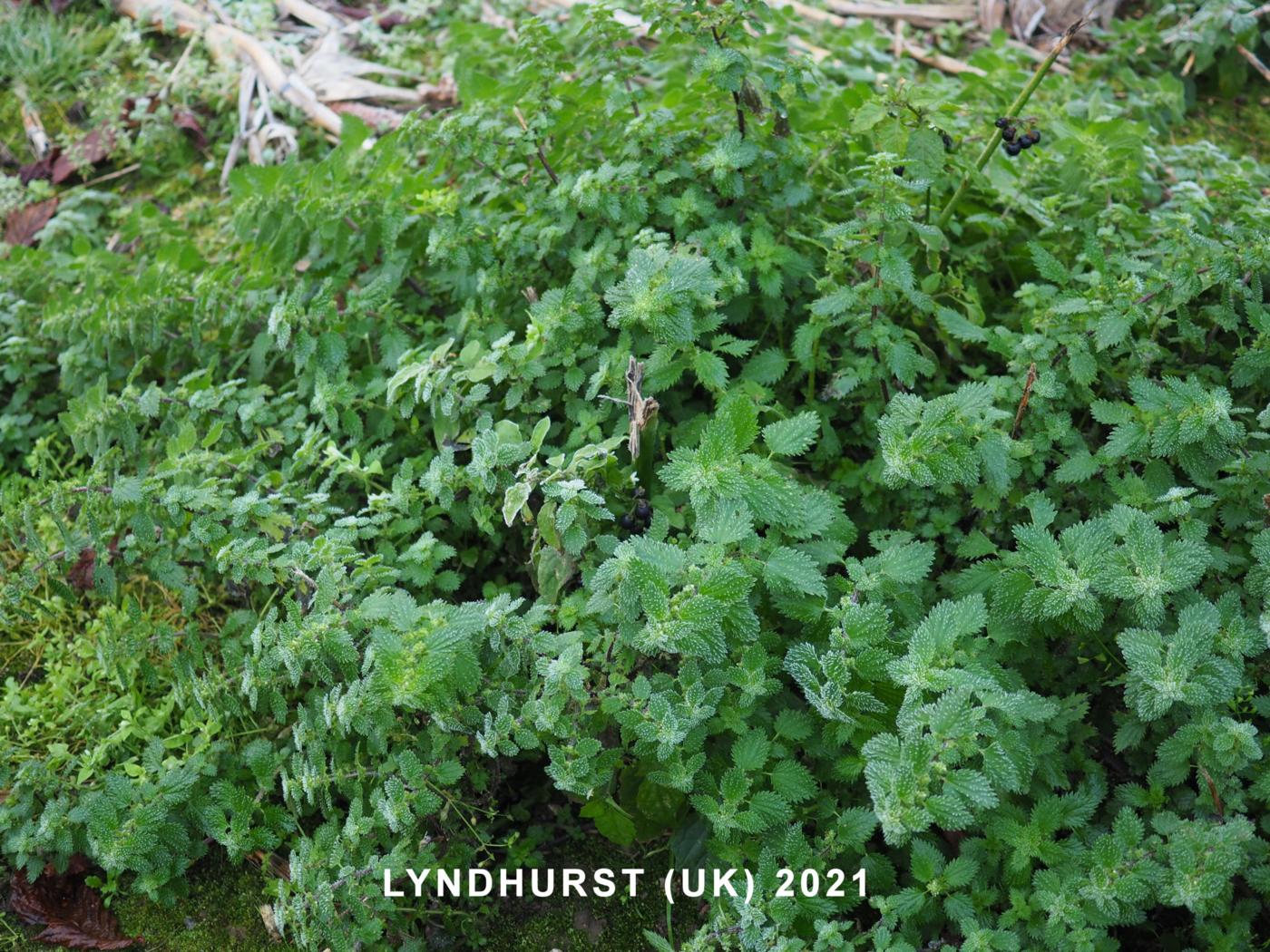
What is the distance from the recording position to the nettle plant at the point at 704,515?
→ 2363 mm

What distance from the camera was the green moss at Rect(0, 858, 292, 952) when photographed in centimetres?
281

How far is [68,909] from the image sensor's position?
2.86m

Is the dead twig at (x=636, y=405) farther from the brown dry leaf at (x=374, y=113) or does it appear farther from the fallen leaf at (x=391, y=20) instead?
the fallen leaf at (x=391, y=20)

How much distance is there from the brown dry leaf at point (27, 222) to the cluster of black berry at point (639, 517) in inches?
140

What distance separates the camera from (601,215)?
3.14 meters

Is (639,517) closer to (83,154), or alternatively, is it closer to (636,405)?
(636,405)

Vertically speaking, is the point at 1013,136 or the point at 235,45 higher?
the point at 1013,136

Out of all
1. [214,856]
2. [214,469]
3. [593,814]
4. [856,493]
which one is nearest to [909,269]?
[856,493]

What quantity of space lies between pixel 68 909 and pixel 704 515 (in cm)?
200

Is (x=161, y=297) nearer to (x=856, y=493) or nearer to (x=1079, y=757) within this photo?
(x=856, y=493)

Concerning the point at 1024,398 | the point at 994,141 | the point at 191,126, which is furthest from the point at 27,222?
the point at 1024,398

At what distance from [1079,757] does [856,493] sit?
88cm

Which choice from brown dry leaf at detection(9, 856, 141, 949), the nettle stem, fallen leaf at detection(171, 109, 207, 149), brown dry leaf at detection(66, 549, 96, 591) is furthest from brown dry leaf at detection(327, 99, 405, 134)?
brown dry leaf at detection(9, 856, 141, 949)

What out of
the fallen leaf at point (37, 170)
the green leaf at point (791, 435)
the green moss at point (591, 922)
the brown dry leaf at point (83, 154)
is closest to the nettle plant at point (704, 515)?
the green leaf at point (791, 435)
